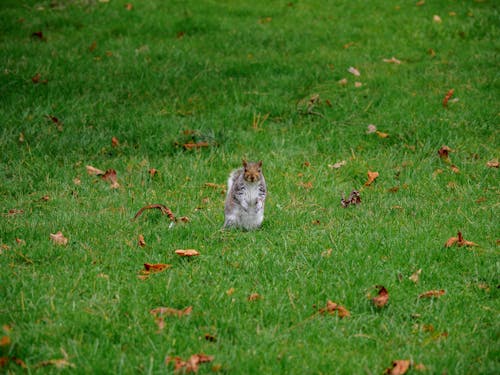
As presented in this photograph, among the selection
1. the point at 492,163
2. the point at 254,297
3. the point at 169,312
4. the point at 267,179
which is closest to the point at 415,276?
the point at 254,297

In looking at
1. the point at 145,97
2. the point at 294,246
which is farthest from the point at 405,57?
the point at 294,246

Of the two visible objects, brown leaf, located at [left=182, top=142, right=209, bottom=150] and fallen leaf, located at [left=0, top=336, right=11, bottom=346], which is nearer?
fallen leaf, located at [left=0, top=336, right=11, bottom=346]

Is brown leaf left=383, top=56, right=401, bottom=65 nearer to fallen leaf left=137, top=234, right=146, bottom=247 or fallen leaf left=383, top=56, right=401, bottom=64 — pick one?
fallen leaf left=383, top=56, right=401, bottom=64

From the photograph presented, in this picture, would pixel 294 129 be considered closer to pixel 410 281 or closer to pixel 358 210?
pixel 358 210

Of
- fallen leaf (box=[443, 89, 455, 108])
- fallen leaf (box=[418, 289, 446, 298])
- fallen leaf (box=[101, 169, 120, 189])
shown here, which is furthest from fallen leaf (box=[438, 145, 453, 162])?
fallen leaf (box=[101, 169, 120, 189])

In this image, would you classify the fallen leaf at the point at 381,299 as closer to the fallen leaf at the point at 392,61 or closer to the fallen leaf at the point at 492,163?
the fallen leaf at the point at 492,163

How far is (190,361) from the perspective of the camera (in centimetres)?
349

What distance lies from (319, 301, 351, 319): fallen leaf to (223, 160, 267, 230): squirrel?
1.45 m

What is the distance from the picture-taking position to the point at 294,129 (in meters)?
8.14

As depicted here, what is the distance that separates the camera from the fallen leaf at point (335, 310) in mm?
4098

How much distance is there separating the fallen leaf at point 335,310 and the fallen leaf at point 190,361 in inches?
35.4

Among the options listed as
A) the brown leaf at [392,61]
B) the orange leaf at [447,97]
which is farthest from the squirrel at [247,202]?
the brown leaf at [392,61]

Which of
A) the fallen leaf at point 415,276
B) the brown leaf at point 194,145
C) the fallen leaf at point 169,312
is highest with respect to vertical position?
the fallen leaf at point 415,276

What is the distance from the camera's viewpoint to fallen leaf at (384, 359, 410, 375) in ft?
11.3
